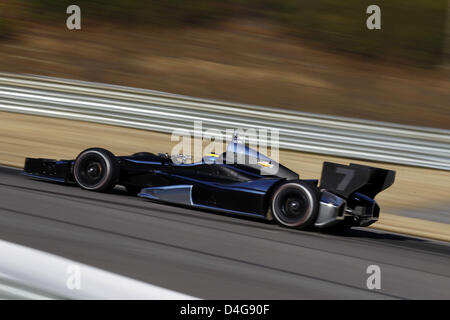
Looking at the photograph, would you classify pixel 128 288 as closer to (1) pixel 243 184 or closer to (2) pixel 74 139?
(1) pixel 243 184

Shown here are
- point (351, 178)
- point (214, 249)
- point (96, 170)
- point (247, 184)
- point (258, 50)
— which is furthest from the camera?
point (258, 50)

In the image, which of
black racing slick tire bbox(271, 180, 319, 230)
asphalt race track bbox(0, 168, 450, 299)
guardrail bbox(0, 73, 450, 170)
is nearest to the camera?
asphalt race track bbox(0, 168, 450, 299)

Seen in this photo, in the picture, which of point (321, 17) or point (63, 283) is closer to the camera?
point (63, 283)

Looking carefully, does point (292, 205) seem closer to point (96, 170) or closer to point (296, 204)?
point (296, 204)

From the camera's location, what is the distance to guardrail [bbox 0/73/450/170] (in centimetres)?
1113

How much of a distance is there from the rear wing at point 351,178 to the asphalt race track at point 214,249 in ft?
1.73

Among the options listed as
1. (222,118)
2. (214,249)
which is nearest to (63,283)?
(214,249)

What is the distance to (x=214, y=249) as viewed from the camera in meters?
5.58

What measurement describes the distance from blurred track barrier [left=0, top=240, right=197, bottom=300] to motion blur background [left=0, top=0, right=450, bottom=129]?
13.4 m

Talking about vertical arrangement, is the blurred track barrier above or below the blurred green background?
below

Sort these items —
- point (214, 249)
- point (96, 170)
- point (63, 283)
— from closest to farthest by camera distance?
point (63, 283)
point (214, 249)
point (96, 170)

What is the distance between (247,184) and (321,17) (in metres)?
15.1

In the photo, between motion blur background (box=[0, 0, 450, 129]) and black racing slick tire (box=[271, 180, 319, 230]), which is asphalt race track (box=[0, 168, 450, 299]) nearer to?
black racing slick tire (box=[271, 180, 319, 230])

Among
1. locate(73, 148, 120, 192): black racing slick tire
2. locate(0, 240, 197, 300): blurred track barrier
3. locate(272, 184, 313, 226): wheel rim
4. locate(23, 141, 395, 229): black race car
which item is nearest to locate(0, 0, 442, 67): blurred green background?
locate(23, 141, 395, 229): black race car
